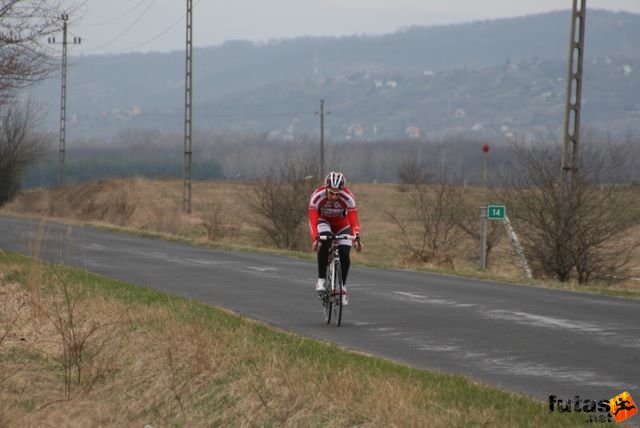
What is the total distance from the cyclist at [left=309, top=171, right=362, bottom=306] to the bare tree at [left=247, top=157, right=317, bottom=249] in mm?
31308

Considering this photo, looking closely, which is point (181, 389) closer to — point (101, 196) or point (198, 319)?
point (198, 319)

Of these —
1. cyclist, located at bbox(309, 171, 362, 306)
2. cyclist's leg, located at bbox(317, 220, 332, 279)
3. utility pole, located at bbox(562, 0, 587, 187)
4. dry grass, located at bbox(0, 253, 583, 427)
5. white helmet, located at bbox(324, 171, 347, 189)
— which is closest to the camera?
dry grass, located at bbox(0, 253, 583, 427)

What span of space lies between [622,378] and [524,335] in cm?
359

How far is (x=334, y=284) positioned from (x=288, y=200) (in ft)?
106

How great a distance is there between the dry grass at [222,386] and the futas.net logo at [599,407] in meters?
0.19

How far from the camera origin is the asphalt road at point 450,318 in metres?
12.4

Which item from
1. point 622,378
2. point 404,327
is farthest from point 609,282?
point 622,378

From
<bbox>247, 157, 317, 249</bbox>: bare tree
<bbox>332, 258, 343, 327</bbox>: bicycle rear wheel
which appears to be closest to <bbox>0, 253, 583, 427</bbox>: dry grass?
<bbox>332, 258, 343, 327</bbox>: bicycle rear wheel

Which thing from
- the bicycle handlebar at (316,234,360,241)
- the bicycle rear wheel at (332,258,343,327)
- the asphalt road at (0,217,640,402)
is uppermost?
the bicycle handlebar at (316,234,360,241)

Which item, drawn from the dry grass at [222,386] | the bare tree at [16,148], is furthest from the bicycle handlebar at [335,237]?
the bare tree at [16,148]

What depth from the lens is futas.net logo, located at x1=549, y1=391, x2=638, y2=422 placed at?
9.53 meters

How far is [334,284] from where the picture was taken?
16.5m

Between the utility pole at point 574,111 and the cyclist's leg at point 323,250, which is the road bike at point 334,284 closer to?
the cyclist's leg at point 323,250

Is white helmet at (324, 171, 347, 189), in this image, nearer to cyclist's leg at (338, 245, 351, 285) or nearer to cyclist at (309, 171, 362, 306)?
cyclist at (309, 171, 362, 306)
